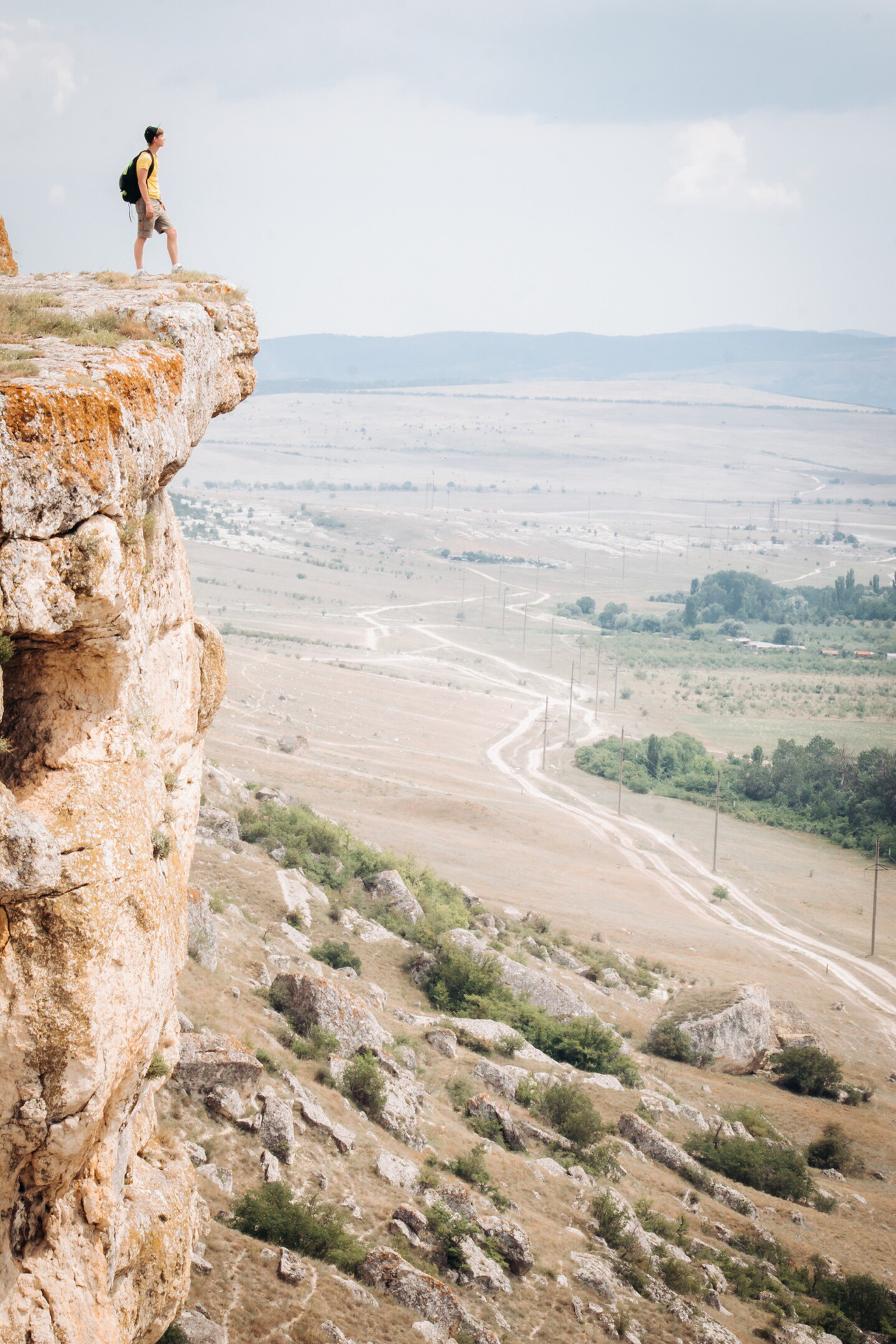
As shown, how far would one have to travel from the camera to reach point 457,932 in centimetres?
3262

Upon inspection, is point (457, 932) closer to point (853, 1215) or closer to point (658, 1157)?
point (658, 1157)

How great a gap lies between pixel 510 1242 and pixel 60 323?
16.1 meters

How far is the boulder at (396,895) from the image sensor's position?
33.5 meters

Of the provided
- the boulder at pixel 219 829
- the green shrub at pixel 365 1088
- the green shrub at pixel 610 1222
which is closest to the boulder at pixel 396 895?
the boulder at pixel 219 829

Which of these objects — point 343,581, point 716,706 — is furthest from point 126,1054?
point 343,581

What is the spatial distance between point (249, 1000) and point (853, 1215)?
16.1 metres

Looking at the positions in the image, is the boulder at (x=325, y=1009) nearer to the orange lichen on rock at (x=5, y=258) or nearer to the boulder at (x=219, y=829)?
the boulder at (x=219, y=829)

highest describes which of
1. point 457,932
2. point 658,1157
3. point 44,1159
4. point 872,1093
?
point 44,1159

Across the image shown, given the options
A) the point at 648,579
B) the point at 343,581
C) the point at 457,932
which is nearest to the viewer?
the point at 457,932

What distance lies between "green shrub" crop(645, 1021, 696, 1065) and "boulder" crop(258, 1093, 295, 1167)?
697 inches

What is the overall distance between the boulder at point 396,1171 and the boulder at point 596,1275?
10.6ft

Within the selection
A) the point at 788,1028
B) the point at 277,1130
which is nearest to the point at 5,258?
the point at 277,1130

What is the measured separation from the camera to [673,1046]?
3234 centimetres

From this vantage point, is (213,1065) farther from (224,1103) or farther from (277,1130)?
(277,1130)
